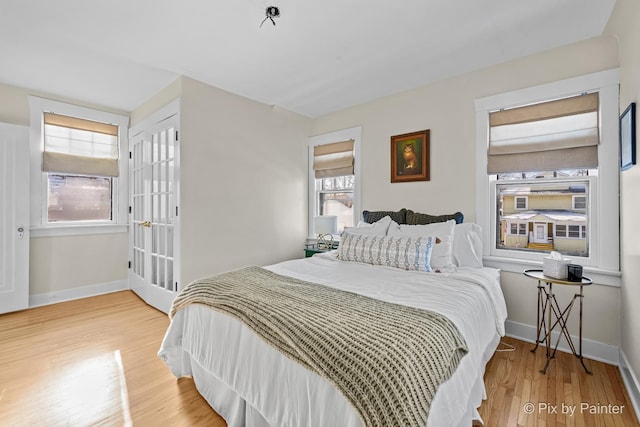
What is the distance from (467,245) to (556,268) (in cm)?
62

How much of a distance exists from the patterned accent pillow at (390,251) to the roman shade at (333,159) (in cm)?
142

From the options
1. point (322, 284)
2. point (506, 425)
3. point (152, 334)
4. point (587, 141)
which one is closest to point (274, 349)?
point (322, 284)

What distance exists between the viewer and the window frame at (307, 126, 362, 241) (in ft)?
12.2

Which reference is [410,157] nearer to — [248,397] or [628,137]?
[628,137]

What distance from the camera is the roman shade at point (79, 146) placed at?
3.50 meters

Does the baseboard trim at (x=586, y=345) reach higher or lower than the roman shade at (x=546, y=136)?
lower

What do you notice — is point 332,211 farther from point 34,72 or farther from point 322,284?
point 34,72

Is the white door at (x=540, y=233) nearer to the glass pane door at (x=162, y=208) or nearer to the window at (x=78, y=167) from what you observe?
the glass pane door at (x=162, y=208)

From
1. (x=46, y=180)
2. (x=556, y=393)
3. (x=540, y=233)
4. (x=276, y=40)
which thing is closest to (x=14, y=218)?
(x=46, y=180)

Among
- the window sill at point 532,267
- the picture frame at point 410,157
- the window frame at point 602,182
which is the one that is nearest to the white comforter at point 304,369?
the window sill at point 532,267

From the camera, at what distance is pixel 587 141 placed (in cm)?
227

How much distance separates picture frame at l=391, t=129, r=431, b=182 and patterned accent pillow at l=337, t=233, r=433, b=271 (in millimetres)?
1043

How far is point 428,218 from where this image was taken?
112 inches

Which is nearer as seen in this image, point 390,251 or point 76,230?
point 390,251
